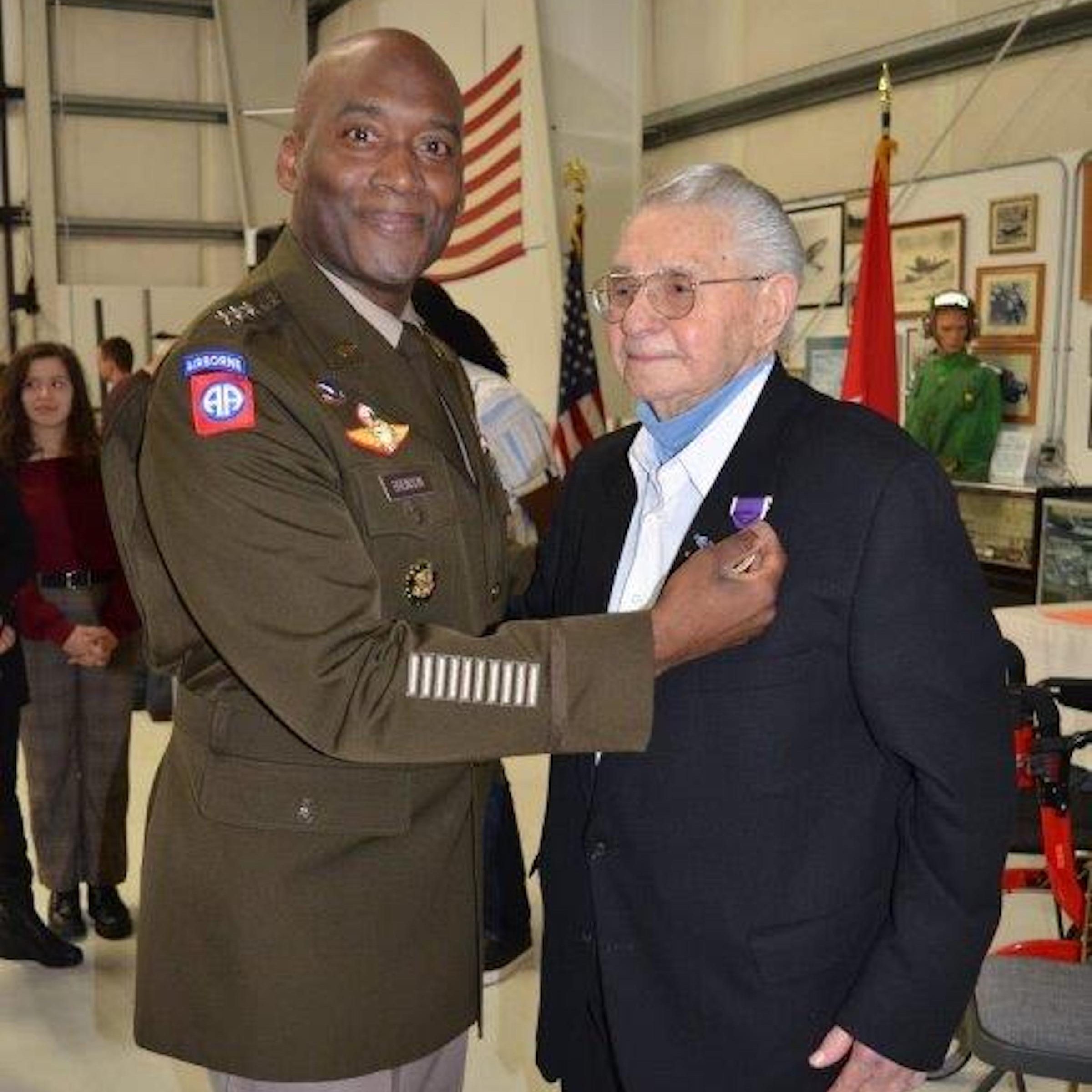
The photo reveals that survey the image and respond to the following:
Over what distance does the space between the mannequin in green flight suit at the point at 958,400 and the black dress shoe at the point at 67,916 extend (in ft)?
14.0

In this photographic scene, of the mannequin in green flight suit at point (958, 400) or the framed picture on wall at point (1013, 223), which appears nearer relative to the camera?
the framed picture on wall at point (1013, 223)

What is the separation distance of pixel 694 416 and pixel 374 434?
34 centimetres

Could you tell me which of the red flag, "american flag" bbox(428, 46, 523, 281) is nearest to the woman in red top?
the red flag

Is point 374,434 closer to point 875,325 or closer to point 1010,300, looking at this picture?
point 875,325

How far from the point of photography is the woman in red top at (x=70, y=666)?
3.53 m

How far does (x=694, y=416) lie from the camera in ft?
4.53

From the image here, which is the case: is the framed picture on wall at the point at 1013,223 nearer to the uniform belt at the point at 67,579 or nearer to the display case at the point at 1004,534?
the display case at the point at 1004,534

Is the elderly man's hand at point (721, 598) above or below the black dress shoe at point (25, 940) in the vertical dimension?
above

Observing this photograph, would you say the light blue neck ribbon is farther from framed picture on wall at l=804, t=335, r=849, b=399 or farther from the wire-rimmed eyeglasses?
framed picture on wall at l=804, t=335, r=849, b=399

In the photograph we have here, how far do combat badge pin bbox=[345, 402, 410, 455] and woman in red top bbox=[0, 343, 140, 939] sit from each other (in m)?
2.33

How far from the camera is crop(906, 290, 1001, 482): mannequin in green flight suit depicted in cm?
618

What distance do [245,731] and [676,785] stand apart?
1.50 feet

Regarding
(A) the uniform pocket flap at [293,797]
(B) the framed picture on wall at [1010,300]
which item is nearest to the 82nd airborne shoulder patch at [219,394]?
(A) the uniform pocket flap at [293,797]

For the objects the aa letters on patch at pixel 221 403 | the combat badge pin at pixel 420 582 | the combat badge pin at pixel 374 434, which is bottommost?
the combat badge pin at pixel 420 582
